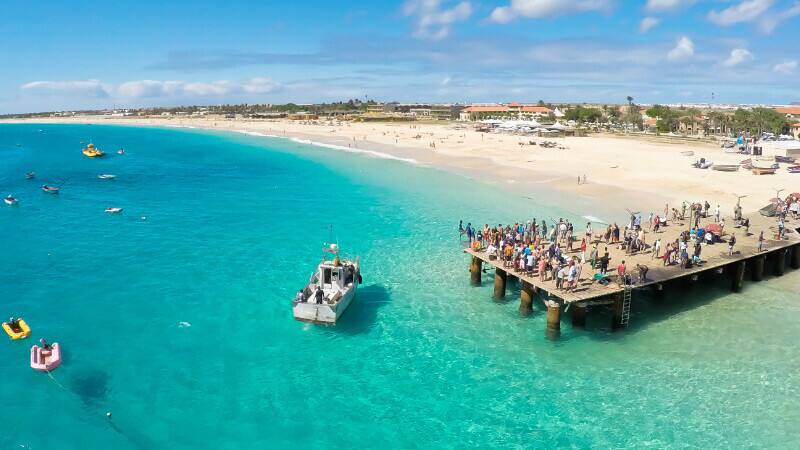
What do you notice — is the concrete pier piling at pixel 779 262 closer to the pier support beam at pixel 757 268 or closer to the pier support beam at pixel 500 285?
the pier support beam at pixel 757 268

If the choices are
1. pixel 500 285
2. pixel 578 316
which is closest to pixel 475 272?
pixel 500 285

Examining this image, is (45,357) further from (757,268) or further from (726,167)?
(726,167)

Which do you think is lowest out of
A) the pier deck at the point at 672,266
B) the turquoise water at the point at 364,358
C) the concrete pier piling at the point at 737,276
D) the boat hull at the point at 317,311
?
the turquoise water at the point at 364,358

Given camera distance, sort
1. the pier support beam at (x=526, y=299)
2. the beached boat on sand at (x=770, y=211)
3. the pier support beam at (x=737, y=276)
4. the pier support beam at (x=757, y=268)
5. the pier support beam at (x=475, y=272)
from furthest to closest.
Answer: the beached boat on sand at (x=770, y=211), the pier support beam at (x=757, y=268), the pier support beam at (x=475, y=272), the pier support beam at (x=737, y=276), the pier support beam at (x=526, y=299)

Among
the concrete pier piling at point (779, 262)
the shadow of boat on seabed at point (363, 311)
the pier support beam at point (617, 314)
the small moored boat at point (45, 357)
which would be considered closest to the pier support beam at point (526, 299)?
the pier support beam at point (617, 314)

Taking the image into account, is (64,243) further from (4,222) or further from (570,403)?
(570,403)

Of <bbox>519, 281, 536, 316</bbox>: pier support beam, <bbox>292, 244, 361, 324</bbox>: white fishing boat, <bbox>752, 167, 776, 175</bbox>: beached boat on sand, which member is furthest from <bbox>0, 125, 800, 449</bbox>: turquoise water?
<bbox>752, 167, 776, 175</bbox>: beached boat on sand
